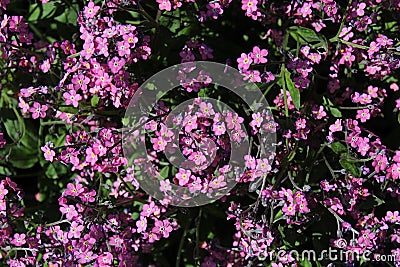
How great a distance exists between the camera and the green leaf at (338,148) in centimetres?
265

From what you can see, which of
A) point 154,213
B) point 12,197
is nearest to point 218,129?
point 154,213

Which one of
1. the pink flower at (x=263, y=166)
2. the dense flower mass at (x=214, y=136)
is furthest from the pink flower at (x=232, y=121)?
the pink flower at (x=263, y=166)

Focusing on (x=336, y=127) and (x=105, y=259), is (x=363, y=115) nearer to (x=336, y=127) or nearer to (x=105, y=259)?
(x=336, y=127)

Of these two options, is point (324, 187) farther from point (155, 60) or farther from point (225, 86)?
point (155, 60)

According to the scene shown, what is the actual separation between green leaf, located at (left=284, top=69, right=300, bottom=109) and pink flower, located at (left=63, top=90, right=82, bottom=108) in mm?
825

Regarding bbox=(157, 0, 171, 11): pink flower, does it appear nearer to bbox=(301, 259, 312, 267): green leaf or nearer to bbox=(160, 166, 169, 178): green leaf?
bbox=(160, 166, 169, 178): green leaf

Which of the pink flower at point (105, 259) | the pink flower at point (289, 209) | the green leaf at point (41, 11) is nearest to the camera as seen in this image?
the pink flower at point (289, 209)

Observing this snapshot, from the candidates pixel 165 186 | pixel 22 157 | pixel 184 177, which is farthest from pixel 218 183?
pixel 22 157

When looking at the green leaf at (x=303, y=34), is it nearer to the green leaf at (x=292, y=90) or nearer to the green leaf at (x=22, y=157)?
the green leaf at (x=292, y=90)

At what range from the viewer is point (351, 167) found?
8.58ft

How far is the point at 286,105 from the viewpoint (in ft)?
8.62

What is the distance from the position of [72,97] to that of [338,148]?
3.54ft

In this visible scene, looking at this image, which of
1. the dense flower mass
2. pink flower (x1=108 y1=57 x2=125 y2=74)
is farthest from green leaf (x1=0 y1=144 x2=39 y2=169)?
pink flower (x1=108 y1=57 x2=125 y2=74)

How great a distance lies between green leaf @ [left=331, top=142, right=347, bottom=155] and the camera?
8.69 feet
